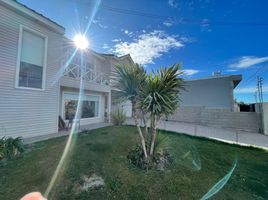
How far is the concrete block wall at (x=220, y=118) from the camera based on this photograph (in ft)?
38.6

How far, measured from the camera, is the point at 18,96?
6.87 metres

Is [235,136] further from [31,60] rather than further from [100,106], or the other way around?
[31,60]

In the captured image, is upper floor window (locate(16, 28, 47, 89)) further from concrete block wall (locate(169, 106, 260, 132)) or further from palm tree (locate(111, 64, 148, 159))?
concrete block wall (locate(169, 106, 260, 132))

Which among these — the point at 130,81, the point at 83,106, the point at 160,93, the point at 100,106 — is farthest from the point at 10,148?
the point at 100,106

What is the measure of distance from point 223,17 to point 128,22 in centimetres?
688

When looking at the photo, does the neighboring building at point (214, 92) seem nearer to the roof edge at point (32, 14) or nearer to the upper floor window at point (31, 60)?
the roof edge at point (32, 14)

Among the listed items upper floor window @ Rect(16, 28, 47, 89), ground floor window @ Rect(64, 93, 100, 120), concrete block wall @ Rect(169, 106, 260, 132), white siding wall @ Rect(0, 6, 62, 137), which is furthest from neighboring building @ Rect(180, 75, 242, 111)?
upper floor window @ Rect(16, 28, 47, 89)

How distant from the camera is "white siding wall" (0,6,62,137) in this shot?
641cm

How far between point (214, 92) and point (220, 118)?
173 inches

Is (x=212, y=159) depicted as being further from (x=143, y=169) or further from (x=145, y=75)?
(x=145, y=75)

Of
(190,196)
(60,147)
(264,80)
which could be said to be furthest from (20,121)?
(264,80)

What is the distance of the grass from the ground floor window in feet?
15.5

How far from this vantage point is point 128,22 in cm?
1092

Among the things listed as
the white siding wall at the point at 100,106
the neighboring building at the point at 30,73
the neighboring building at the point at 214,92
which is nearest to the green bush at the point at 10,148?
the neighboring building at the point at 30,73
